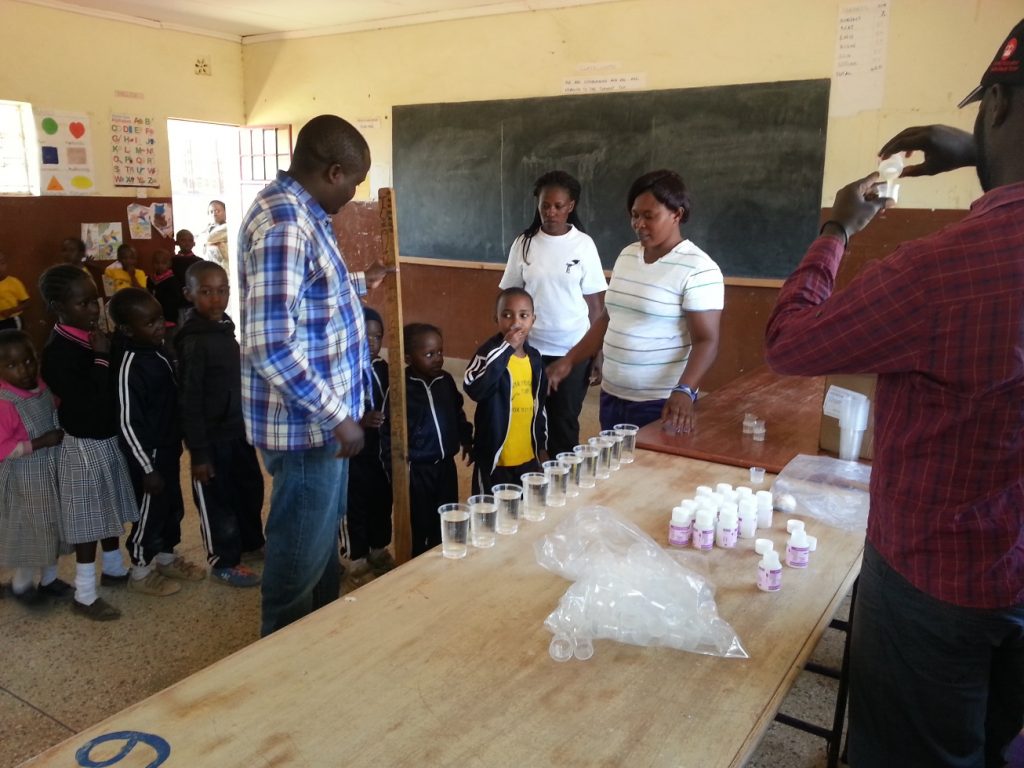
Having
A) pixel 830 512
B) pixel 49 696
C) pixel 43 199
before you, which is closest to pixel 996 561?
pixel 830 512

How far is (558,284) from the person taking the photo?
10.7 feet

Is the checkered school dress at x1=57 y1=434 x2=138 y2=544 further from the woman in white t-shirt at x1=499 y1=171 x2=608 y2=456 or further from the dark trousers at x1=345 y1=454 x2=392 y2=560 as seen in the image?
the woman in white t-shirt at x1=499 y1=171 x2=608 y2=456

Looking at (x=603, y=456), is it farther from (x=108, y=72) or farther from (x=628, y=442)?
(x=108, y=72)

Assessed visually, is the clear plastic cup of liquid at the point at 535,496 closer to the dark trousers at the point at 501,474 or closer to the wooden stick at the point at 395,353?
the wooden stick at the point at 395,353

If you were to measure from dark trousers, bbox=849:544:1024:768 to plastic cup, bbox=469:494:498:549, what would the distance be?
0.67 meters

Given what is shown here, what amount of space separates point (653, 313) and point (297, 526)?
1.22 meters

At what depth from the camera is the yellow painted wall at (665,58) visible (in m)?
4.36

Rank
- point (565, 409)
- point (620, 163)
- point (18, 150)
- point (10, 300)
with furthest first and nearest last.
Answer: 1. point (18, 150)
2. point (620, 163)
3. point (10, 300)
4. point (565, 409)

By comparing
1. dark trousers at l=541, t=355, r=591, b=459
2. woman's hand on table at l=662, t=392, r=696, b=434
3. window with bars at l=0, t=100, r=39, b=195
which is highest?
window with bars at l=0, t=100, r=39, b=195

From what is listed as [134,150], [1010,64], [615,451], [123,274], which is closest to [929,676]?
[1010,64]

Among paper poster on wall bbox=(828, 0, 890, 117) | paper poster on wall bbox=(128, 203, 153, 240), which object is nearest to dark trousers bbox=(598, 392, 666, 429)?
paper poster on wall bbox=(828, 0, 890, 117)

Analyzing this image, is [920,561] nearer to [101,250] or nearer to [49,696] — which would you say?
[49,696]

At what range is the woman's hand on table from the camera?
2211 mm

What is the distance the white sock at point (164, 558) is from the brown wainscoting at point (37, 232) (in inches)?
152
